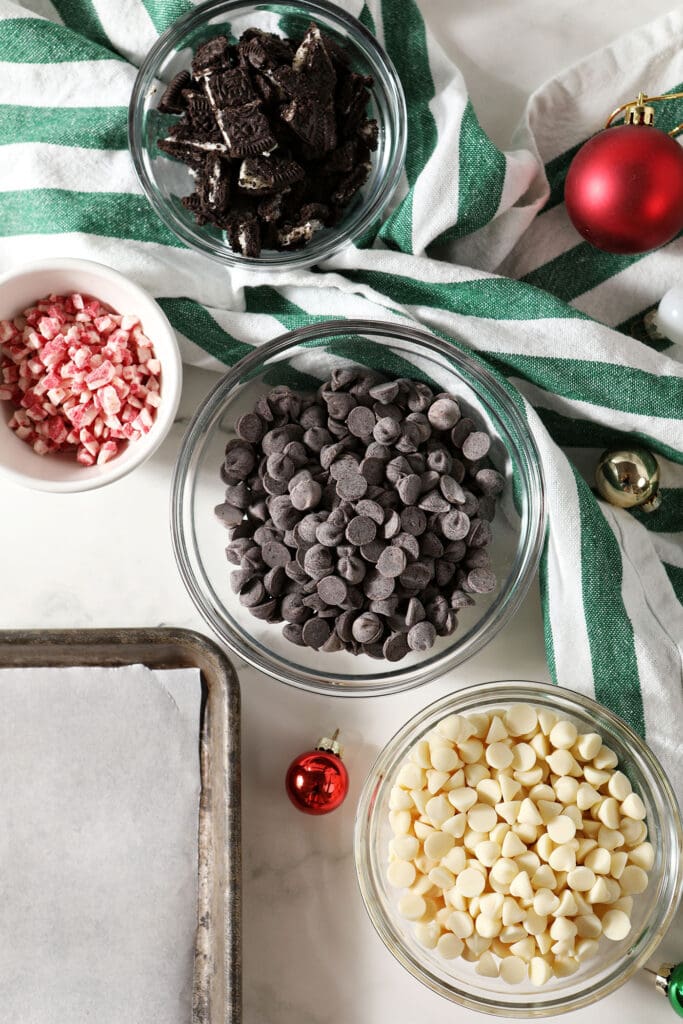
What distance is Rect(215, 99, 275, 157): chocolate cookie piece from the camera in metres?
0.88

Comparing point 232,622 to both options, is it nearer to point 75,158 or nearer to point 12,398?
point 12,398

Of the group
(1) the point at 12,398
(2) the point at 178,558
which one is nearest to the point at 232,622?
(2) the point at 178,558

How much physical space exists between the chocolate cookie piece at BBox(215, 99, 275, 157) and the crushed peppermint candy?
20 cm

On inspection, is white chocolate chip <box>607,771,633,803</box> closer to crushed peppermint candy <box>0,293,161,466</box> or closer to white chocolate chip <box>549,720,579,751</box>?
white chocolate chip <box>549,720,579,751</box>

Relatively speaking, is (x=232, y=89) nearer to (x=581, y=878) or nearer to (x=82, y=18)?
(x=82, y=18)

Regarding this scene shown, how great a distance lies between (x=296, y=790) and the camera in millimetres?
962

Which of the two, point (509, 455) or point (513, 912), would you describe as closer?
point (513, 912)

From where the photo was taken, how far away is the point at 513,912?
87 centimetres

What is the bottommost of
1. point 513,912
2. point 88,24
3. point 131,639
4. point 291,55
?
point 131,639

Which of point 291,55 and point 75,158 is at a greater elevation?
point 291,55

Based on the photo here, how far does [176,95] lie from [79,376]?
302 mm

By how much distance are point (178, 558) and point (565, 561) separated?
16.2 inches

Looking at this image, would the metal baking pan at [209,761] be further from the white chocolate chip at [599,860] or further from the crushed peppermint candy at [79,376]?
the white chocolate chip at [599,860]

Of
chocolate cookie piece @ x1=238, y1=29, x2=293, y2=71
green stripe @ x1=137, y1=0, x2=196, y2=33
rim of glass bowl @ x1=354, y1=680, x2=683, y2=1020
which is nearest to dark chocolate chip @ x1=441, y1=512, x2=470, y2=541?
rim of glass bowl @ x1=354, y1=680, x2=683, y2=1020
